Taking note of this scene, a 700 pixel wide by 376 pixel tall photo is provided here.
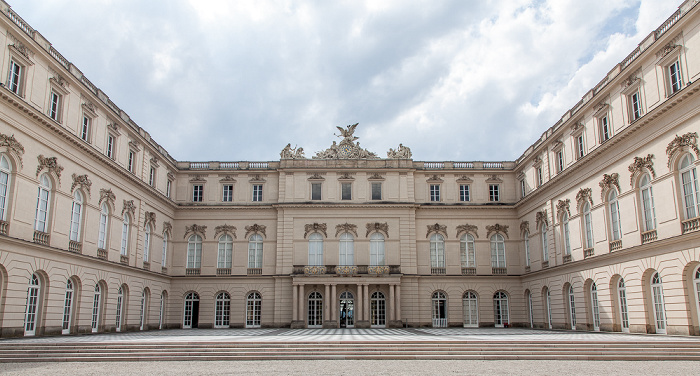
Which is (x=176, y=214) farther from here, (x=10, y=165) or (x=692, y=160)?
(x=692, y=160)

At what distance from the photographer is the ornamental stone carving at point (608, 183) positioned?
2679 cm

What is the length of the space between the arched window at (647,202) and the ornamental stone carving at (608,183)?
5.17ft

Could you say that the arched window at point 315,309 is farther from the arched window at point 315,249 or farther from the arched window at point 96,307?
the arched window at point 96,307

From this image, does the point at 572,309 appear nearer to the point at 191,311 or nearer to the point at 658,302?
the point at 658,302

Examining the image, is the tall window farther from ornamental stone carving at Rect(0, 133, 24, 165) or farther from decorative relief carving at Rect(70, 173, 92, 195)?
ornamental stone carving at Rect(0, 133, 24, 165)

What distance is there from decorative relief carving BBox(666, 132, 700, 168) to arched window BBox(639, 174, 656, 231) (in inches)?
77.2

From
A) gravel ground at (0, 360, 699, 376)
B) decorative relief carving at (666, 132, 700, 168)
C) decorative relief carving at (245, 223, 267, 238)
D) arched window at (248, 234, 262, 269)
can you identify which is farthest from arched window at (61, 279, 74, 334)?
decorative relief carving at (666, 132, 700, 168)

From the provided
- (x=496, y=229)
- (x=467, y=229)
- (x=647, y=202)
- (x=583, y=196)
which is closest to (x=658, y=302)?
(x=647, y=202)

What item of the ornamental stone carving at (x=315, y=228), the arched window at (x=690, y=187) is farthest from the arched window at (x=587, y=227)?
the ornamental stone carving at (x=315, y=228)

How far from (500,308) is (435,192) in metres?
9.27

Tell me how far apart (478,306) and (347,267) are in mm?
9499

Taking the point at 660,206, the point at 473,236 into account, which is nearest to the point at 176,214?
the point at 473,236

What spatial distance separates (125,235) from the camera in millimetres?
32969

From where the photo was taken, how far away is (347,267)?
1523 inches
